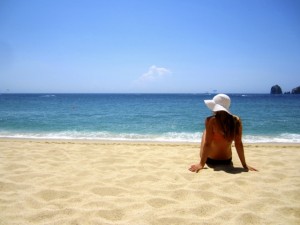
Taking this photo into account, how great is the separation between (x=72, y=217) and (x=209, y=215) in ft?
4.85

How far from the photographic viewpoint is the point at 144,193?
3.13 m

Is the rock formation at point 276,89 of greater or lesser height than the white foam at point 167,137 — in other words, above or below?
above

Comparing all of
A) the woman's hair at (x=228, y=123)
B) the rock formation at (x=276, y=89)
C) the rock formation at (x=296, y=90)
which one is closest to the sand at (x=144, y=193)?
the woman's hair at (x=228, y=123)

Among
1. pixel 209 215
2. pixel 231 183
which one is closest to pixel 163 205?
pixel 209 215

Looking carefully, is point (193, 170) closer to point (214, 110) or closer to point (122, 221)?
point (214, 110)

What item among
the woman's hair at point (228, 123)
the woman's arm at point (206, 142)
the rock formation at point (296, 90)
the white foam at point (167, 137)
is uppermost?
the rock formation at point (296, 90)

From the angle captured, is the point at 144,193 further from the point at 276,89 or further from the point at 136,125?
the point at 276,89

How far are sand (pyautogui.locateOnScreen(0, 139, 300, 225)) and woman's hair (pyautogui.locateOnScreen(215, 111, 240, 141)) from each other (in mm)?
656

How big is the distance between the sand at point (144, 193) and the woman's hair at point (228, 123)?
0.66m

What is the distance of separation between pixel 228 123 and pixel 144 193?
5.86ft

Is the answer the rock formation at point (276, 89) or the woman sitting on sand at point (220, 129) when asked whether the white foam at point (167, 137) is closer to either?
the woman sitting on sand at point (220, 129)

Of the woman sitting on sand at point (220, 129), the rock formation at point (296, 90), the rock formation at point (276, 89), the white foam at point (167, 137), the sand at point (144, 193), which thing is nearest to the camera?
the sand at point (144, 193)

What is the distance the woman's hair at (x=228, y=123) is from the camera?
12.5 feet

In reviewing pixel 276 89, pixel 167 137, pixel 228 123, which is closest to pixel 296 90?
pixel 276 89
